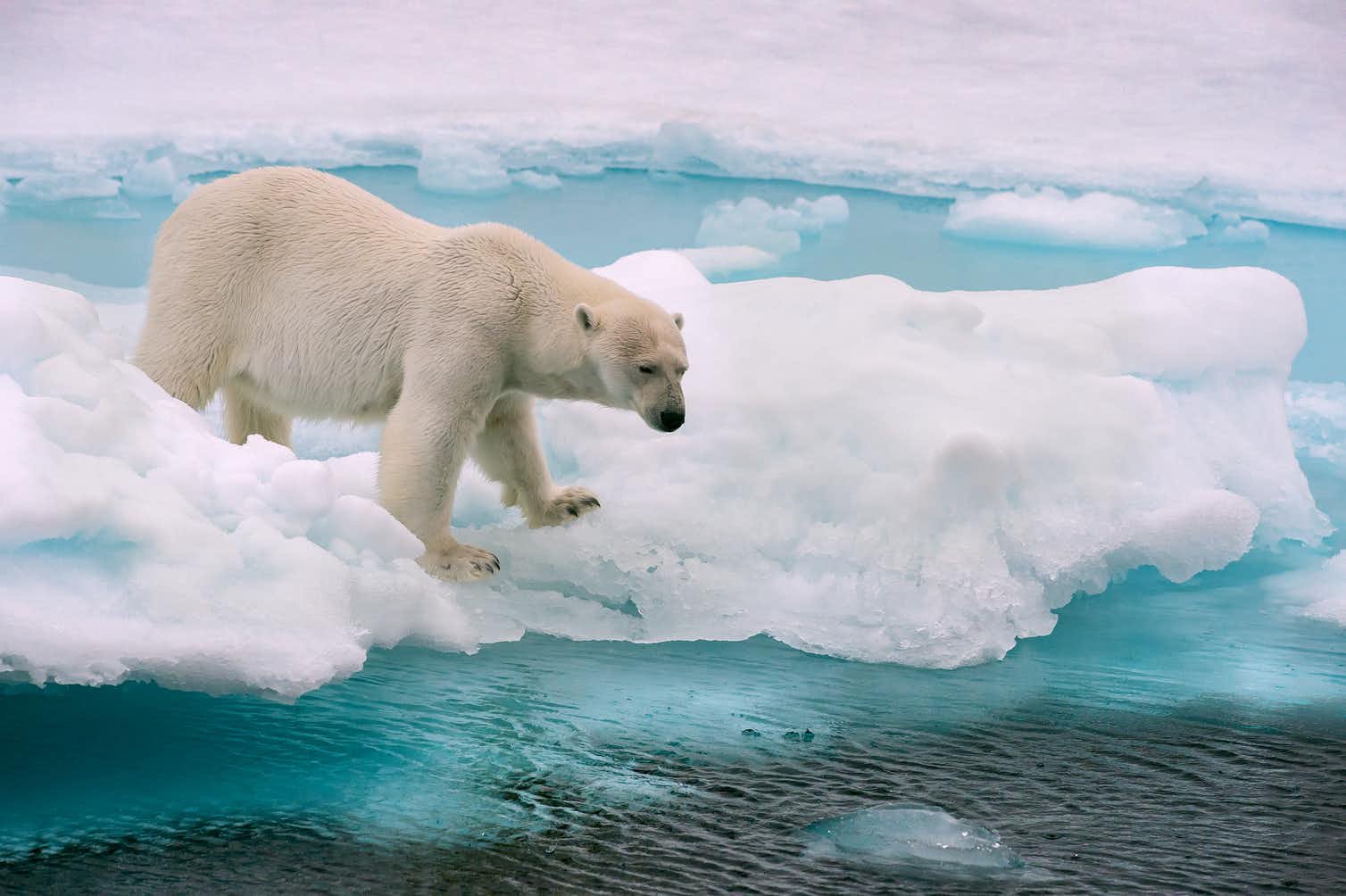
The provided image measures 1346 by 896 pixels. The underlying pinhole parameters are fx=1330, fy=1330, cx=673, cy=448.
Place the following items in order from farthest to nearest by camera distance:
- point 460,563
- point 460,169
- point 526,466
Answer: point 460,169
point 526,466
point 460,563

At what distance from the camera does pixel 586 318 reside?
3.84m

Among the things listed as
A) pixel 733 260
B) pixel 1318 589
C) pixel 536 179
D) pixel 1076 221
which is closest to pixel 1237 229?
pixel 1076 221

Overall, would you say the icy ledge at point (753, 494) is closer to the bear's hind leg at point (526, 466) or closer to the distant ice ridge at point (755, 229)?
the bear's hind leg at point (526, 466)

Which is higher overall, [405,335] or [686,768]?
[405,335]

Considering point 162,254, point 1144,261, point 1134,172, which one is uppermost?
point 1134,172

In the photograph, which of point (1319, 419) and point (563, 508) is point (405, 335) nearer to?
point (563, 508)

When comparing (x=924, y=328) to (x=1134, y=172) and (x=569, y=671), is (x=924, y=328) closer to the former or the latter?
(x=569, y=671)

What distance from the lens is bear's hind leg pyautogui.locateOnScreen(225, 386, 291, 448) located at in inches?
184

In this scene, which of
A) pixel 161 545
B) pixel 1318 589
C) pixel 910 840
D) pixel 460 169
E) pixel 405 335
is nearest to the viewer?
pixel 910 840

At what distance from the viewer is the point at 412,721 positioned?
10.3ft

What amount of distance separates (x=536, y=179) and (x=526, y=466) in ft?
11.3

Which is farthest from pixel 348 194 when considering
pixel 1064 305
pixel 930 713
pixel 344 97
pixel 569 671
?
pixel 344 97


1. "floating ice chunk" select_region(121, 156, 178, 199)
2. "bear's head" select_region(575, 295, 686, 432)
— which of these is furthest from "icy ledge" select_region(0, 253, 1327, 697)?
"floating ice chunk" select_region(121, 156, 178, 199)

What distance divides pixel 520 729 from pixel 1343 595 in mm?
3352
